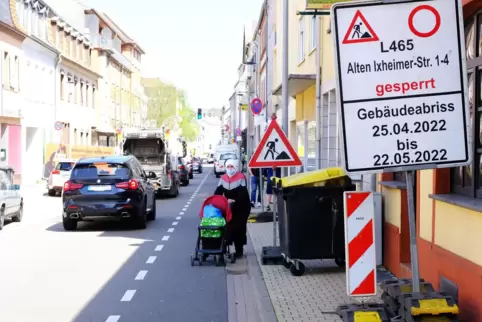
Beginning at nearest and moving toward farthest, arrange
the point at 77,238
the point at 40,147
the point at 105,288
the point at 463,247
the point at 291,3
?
the point at 463,247 < the point at 105,288 < the point at 77,238 < the point at 291,3 < the point at 40,147

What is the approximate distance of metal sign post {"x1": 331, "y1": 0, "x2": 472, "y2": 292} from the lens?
510 cm

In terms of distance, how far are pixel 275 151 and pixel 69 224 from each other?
6199mm

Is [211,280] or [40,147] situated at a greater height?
[40,147]

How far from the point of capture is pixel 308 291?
9008 millimetres

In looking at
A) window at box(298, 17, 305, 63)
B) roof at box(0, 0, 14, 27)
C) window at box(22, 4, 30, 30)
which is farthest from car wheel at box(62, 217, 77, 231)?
window at box(22, 4, 30, 30)

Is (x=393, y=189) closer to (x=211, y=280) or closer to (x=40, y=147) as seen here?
(x=211, y=280)

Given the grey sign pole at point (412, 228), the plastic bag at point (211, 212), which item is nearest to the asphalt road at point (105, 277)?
the plastic bag at point (211, 212)

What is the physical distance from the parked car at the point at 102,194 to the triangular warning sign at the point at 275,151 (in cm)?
471

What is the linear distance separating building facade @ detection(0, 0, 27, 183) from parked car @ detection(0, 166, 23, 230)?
1513 centimetres

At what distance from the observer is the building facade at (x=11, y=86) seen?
3378 cm

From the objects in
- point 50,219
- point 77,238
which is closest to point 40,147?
point 50,219

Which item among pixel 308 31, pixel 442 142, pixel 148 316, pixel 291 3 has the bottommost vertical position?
pixel 148 316

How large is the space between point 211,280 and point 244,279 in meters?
0.48

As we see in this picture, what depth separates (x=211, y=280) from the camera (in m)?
10.4
